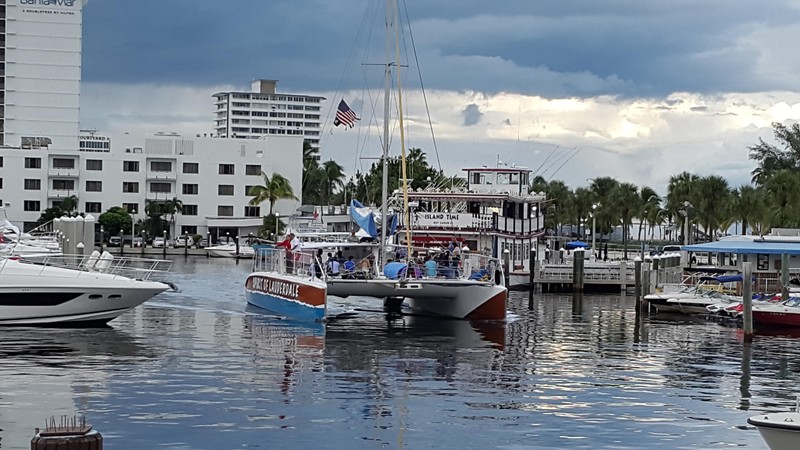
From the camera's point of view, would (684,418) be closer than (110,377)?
Yes

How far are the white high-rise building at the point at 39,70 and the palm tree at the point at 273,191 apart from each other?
4029cm

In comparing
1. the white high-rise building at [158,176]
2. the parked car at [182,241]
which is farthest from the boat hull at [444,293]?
the white high-rise building at [158,176]

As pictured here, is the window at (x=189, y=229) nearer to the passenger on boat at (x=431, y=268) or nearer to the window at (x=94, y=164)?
the window at (x=94, y=164)

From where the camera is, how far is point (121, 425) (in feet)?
74.0

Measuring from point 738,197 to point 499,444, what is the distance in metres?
77.5

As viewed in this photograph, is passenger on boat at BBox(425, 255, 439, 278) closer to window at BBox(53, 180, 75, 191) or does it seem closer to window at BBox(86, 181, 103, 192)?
window at BBox(53, 180, 75, 191)

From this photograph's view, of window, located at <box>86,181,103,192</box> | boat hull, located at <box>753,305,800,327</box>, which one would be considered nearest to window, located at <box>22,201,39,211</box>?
window, located at <box>86,181,103,192</box>

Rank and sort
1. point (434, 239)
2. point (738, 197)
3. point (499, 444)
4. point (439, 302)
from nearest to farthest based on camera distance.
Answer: point (499, 444) → point (439, 302) → point (434, 239) → point (738, 197)

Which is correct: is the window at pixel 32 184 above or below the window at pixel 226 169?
below

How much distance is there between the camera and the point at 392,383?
2909 cm

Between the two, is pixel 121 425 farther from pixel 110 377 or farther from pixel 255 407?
pixel 110 377

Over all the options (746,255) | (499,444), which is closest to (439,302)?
(746,255)

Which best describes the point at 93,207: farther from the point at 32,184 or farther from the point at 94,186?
the point at 32,184

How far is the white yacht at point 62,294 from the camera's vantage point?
37.2 meters
